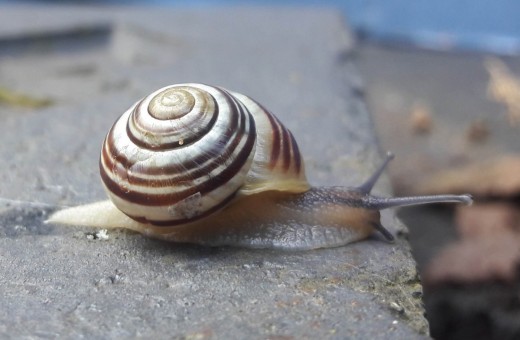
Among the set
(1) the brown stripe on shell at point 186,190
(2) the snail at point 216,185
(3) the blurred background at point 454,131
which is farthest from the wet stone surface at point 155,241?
(3) the blurred background at point 454,131

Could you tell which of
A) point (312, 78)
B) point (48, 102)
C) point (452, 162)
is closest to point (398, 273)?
point (312, 78)

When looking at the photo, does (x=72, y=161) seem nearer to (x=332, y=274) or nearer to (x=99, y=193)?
(x=99, y=193)

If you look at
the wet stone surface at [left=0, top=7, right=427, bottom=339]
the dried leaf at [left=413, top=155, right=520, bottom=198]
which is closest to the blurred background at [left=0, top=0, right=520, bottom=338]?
the dried leaf at [left=413, top=155, right=520, bottom=198]

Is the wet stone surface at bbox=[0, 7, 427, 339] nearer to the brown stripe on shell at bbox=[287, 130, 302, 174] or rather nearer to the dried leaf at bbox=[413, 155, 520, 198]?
the brown stripe on shell at bbox=[287, 130, 302, 174]

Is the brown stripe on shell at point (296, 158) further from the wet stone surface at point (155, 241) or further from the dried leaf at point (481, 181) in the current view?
the dried leaf at point (481, 181)

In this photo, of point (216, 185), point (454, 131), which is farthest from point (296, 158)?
point (454, 131)

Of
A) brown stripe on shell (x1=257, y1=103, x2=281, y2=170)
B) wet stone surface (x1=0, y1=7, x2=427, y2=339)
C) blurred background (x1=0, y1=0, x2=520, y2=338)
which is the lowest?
blurred background (x1=0, y1=0, x2=520, y2=338)
